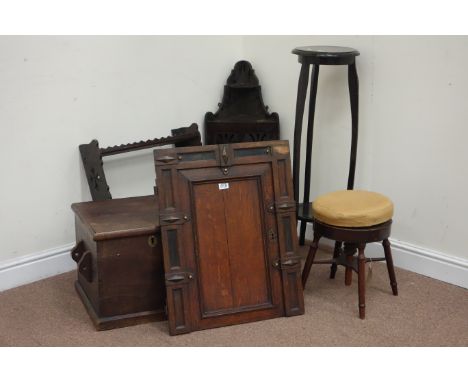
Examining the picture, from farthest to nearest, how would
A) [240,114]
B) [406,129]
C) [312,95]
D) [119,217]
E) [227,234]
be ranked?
[240,114] → [312,95] → [406,129] → [119,217] → [227,234]

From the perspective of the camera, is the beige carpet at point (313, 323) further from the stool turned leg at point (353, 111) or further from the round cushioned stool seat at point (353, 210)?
the stool turned leg at point (353, 111)

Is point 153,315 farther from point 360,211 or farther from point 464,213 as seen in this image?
point 464,213

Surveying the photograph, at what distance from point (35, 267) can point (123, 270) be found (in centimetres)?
74

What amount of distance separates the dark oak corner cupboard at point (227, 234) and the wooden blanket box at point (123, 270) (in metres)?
0.13

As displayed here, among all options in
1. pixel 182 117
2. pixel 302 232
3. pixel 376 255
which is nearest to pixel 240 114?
pixel 182 117

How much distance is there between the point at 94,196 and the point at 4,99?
63cm

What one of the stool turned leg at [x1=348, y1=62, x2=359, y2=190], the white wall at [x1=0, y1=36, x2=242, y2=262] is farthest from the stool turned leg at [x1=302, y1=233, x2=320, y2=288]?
the white wall at [x1=0, y1=36, x2=242, y2=262]

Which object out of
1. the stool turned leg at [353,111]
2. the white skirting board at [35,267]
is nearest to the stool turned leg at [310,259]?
the stool turned leg at [353,111]

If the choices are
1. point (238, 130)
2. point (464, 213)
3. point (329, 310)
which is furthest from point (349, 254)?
point (238, 130)

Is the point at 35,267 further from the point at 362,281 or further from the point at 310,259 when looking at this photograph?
the point at 362,281

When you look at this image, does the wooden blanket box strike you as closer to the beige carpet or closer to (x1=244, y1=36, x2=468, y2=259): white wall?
the beige carpet

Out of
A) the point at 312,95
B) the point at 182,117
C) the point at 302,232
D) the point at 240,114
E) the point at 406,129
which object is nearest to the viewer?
the point at 406,129

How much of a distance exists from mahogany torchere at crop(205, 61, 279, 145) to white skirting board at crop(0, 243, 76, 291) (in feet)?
3.43

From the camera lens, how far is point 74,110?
334 centimetres
